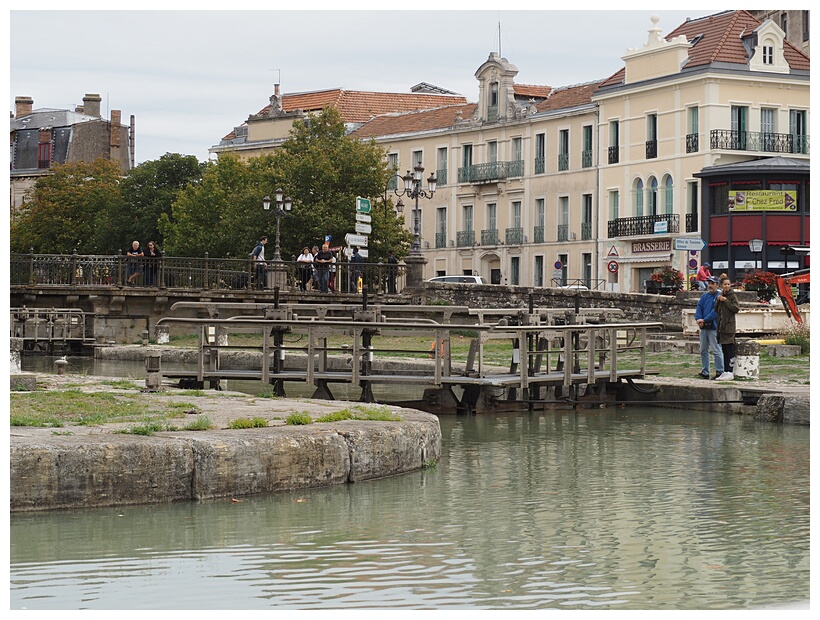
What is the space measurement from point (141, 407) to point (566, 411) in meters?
8.69

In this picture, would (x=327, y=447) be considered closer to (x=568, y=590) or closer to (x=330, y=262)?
(x=568, y=590)

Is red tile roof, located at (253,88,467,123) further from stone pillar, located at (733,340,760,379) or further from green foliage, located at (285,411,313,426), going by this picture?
green foliage, located at (285,411,313,426)

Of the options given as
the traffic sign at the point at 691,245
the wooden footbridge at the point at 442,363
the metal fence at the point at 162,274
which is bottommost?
the wooden footbridge at the point at 442,363

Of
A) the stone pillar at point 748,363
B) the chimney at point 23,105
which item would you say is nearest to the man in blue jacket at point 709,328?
the stone pillar at point 748,363

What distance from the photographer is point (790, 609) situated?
754cm

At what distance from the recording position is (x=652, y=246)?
188ft

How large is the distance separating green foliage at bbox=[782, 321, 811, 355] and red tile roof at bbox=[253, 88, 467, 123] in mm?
50143

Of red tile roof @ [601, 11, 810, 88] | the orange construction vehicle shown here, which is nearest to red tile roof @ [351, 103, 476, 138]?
red tile roof @ [601, 11, 810, 88]

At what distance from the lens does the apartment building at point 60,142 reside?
9925cm

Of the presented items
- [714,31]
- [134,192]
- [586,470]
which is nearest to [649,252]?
[714,31]

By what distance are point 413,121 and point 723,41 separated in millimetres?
20286

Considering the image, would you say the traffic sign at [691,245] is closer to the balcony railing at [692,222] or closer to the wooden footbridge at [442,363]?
the balcony railing at [692,222]

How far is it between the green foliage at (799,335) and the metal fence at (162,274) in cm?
1556

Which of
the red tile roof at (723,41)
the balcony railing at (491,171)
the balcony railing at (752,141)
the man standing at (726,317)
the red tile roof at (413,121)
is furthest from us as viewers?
the red tile roof at (413,121)
